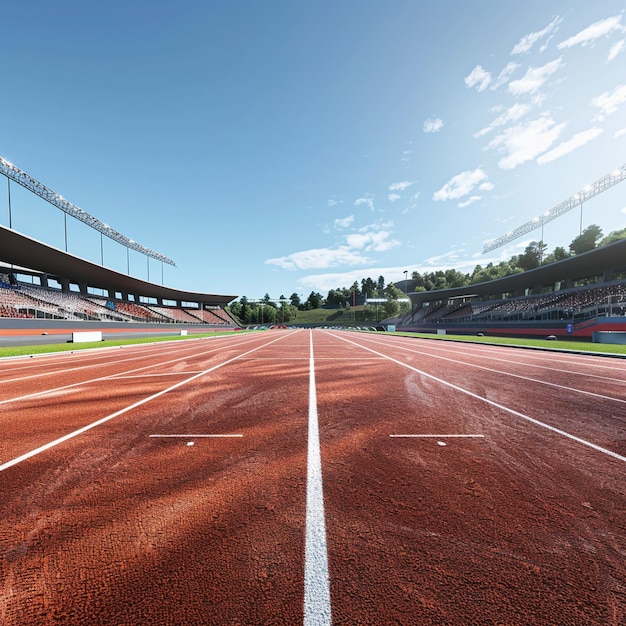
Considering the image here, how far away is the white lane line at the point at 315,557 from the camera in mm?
1559

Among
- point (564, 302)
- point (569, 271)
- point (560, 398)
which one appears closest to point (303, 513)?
point (560, 398)

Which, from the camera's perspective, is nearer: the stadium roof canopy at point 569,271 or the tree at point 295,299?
the stadium roof canopy at point 569,271

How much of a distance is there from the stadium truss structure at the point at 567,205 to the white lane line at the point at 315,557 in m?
48.3

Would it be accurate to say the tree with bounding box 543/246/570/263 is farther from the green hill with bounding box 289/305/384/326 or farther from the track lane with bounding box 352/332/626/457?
the track lane with bounding box 352/332/626/457

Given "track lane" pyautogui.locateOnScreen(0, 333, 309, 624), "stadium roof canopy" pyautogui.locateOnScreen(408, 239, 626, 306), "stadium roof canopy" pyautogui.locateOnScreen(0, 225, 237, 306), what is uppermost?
"stadium roof canopy" pyautogui.locateOnScreen(0, 225, 237, 306)

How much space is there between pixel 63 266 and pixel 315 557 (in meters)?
46.1

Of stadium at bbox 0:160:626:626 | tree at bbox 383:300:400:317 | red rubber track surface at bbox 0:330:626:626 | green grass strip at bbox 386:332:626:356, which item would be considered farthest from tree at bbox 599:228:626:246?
red rubber track surface at bbox 0:330:626:626

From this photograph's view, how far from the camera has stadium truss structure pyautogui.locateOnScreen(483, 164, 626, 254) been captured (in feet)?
A: 105

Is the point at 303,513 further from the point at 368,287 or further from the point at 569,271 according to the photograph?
the point at 368,287

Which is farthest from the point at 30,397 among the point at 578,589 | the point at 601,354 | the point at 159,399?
the point at 601,354

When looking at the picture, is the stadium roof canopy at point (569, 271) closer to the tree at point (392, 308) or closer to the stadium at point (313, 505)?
the stadium at point (313, 505)

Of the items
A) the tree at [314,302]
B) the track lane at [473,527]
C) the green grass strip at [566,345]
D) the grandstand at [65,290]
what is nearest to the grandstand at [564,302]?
the green grass strip at [566,345]

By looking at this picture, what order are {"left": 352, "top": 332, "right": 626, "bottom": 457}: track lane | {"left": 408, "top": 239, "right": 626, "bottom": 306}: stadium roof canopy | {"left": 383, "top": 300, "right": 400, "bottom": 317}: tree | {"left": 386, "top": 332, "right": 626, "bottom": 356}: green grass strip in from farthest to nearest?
{"left": 383, "top": 300, "right": 400, "bottom": 317}: tree
{"left": 408, "top": 239, "right": 626, "bottom": 306}: stadium roof canopy
{"left": 386, "top": 332, "right": 626, "bottom": 356}: green grass strip
{"left": 352, "top": 332, "right": 626, "bottom": 457}: track lane

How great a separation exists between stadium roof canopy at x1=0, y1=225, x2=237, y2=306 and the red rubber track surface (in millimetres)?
33440
